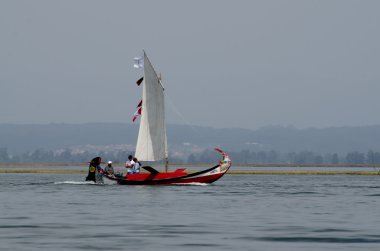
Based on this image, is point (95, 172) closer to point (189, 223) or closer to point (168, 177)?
point (168, 177)

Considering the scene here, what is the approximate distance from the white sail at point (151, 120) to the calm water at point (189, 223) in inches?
828

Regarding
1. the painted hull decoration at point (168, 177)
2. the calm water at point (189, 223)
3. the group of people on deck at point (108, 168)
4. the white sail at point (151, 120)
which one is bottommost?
the calm water at point (189, 223)

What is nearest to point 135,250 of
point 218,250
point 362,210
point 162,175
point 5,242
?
point 218,250

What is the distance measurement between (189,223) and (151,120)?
155 feet

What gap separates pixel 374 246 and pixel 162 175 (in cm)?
5396

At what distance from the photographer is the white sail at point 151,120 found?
3590 inches

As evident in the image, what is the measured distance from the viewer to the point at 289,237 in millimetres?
38281

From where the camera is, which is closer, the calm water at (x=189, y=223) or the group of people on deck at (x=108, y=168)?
the calm water at (x=189, y=223)

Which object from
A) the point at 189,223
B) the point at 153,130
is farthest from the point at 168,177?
the point at 189,223

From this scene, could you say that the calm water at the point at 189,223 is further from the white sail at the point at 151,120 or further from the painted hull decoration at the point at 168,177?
the white sail at the point at 151,120

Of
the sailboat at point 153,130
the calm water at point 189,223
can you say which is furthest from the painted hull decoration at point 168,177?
the calm water at point 189,223

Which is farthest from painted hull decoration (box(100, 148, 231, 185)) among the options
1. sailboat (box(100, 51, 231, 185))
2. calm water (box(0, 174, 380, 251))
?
calm water (box(0, 174, 380, 251))

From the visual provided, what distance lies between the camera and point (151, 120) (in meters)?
91.7

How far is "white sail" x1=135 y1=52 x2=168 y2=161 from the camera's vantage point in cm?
9119
